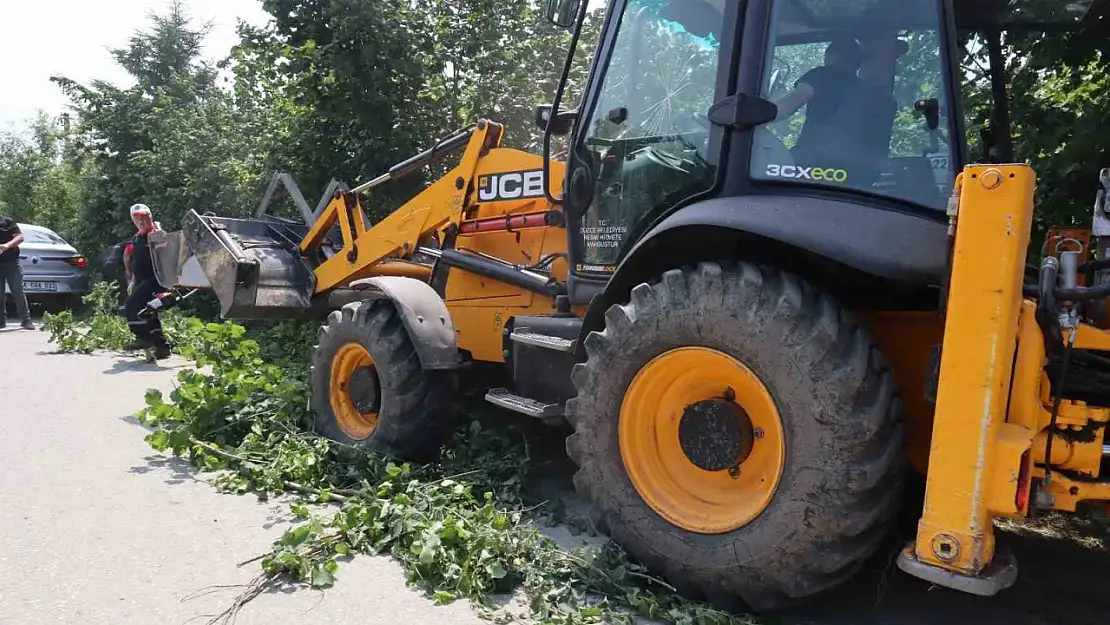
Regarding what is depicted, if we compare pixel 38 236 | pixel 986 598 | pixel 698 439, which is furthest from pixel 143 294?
pixel 986 598

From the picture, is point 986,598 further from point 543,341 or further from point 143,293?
point 143,293

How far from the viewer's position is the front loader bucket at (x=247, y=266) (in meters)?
6.34

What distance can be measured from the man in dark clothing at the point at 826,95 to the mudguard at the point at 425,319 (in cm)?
235

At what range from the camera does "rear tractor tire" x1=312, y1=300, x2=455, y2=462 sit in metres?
4.85

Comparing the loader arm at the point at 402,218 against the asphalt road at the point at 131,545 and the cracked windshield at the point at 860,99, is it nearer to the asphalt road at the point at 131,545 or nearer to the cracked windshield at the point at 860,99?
the asphalt road at the point at 131,545

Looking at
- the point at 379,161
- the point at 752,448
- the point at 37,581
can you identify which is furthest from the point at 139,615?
the point at 379,161

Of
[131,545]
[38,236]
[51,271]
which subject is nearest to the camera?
[131,545]

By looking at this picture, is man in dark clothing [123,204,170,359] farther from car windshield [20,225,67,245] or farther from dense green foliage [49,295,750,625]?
car windshield [20,225,67,245]

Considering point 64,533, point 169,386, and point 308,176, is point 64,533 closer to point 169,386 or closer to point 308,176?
point 169,386

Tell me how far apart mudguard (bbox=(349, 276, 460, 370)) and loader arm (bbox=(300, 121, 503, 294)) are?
0.66 metres

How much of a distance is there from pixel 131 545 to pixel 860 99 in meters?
3.68

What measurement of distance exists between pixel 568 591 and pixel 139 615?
1624mm

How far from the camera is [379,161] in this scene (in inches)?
377

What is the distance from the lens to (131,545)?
3756 millimetres
